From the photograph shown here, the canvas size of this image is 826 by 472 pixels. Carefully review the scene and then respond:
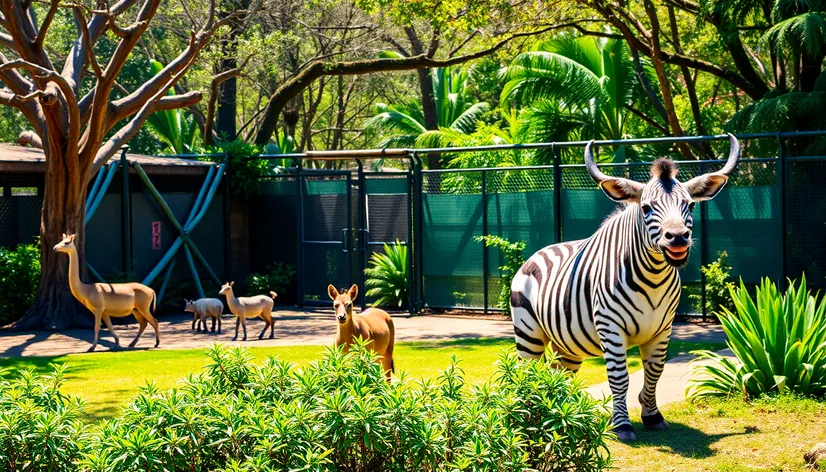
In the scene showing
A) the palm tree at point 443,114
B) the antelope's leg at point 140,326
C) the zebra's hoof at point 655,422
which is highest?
the palm tree at point 443,114

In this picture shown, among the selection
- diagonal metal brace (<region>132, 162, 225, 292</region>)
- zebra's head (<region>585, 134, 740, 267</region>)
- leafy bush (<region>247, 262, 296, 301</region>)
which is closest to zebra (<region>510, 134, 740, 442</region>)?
zebra's head (<region>585, 134, 740, 267</region>)

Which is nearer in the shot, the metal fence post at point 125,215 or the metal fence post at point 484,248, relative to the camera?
the metal fence post at point 484,248

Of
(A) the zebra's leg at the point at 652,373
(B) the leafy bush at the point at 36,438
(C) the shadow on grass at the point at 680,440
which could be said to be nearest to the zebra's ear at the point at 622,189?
(A) the zebra's leg at the point at 652,373

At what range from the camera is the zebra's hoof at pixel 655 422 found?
317 inches

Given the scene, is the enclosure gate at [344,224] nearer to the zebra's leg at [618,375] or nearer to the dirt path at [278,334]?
the dirt path at [278,334]

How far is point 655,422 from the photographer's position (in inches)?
317

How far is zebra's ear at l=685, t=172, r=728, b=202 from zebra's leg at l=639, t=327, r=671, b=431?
1.10 m

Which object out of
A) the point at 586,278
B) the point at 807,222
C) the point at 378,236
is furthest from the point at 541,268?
the point at 378,236

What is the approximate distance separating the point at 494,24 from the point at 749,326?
35.4 feet

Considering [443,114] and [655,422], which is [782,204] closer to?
[655,422]

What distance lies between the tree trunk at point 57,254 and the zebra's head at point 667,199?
10.8m

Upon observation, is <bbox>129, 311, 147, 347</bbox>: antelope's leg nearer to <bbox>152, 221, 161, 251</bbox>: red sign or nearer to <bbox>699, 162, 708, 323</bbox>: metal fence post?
<bbox>152, 221, 161, 251</bbox>: red sign

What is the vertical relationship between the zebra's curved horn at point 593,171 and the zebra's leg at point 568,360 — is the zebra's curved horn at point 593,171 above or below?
above

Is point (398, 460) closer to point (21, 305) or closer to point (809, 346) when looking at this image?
point (809, 346)
